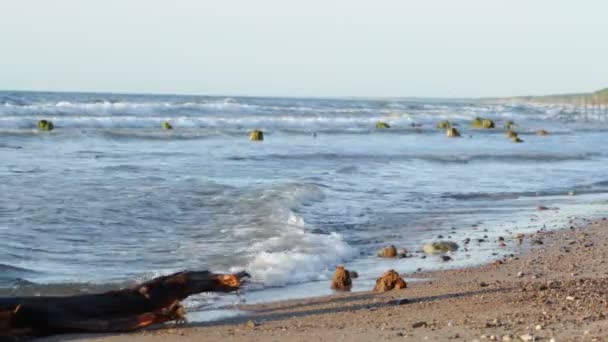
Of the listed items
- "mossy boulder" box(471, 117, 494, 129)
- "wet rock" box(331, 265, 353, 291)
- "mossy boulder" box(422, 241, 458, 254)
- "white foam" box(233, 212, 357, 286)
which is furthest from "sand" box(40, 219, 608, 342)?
"mossy boulder" box(471, 117, 494, 129)

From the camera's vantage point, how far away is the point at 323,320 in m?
7.13

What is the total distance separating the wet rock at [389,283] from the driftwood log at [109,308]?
61.2 inches

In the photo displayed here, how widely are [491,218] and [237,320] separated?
303 inches

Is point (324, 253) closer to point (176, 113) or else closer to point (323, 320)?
point (323, 320)

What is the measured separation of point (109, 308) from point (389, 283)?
104 inches

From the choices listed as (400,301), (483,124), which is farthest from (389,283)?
(483,124)

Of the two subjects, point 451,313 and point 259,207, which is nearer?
point 451,313

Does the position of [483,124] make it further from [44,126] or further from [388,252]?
[388,252]

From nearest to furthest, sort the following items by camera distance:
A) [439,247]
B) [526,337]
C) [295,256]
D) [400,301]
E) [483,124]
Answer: [526,337] < [400,301] < [295,256] < [439,247] < [483,124]

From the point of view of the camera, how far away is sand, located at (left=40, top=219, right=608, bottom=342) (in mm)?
6090

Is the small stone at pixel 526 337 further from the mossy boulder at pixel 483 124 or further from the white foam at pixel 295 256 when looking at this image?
the mossy boulder at pixel 483 124

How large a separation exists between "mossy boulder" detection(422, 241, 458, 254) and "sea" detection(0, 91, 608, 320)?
0.17 metres

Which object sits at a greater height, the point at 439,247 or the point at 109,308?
the point at 109,308

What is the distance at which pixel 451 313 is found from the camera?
23.3 feet
